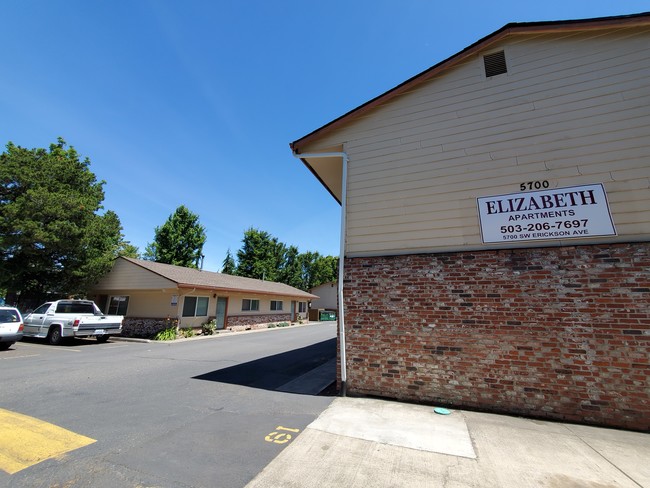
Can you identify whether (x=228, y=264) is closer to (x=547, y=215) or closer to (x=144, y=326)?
(x=144, y=326)

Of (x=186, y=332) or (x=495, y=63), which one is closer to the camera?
(x=495, y=63)

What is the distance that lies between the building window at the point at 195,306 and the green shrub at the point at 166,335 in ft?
4.53

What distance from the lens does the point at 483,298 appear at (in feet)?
17.3

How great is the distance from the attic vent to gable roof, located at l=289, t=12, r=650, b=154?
9.7 inches

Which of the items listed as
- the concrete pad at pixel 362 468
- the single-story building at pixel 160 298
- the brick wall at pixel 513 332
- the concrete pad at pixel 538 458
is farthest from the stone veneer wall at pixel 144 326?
the concrete pad at pixel 538 458

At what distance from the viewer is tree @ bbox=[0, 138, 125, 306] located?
1452 centimetres

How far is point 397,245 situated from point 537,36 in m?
5.29

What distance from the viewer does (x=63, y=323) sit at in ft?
41.2

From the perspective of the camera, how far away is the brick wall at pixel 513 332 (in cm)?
454

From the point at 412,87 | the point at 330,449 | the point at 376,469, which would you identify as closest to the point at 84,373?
the point at 330,449

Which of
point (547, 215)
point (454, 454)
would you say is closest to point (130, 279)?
point (454, 454)

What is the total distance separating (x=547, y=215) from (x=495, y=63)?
360 cm

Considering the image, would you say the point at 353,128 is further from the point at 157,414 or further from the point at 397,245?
the point at 157,414

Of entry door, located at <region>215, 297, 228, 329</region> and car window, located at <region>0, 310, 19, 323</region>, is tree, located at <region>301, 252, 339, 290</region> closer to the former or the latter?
entry door, located at <region>215, 297, 228, 329</region>
